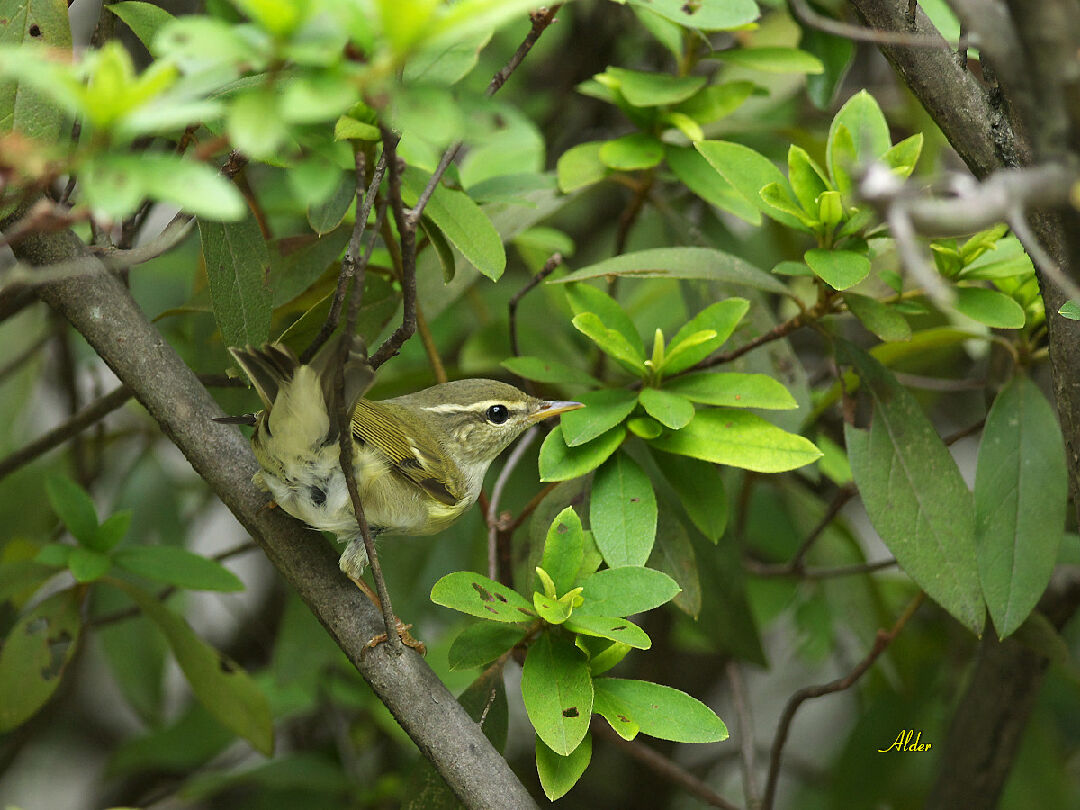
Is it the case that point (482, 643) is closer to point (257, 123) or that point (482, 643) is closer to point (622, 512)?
point (622, 512)

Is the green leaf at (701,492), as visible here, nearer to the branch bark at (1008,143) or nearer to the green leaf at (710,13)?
the branch bark at (1008,143)

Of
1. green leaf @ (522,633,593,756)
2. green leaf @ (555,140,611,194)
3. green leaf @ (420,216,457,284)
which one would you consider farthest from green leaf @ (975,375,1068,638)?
green leaf @ (420,216,457,284)

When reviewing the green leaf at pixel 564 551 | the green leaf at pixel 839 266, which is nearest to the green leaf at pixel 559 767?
the green leaf at pixel 564 551

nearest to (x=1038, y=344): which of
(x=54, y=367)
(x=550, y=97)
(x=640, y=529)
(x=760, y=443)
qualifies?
(x=760, y=443)

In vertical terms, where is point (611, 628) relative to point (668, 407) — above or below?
below

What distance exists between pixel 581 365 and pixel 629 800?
1912 millimetres

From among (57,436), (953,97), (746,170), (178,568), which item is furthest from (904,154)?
(57,436)

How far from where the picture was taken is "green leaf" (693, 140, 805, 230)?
188cm

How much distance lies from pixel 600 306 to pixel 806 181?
1.53 ft

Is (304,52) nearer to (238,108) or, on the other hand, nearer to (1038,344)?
(238,108)

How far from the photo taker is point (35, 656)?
211 cm

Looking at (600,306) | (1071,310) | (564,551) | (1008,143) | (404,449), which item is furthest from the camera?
(404,449)

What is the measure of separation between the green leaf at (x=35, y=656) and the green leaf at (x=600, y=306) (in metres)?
1.26

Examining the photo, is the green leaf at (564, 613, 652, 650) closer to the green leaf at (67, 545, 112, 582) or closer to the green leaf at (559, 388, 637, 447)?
the green leaf at (559, 388, 637, 447)
